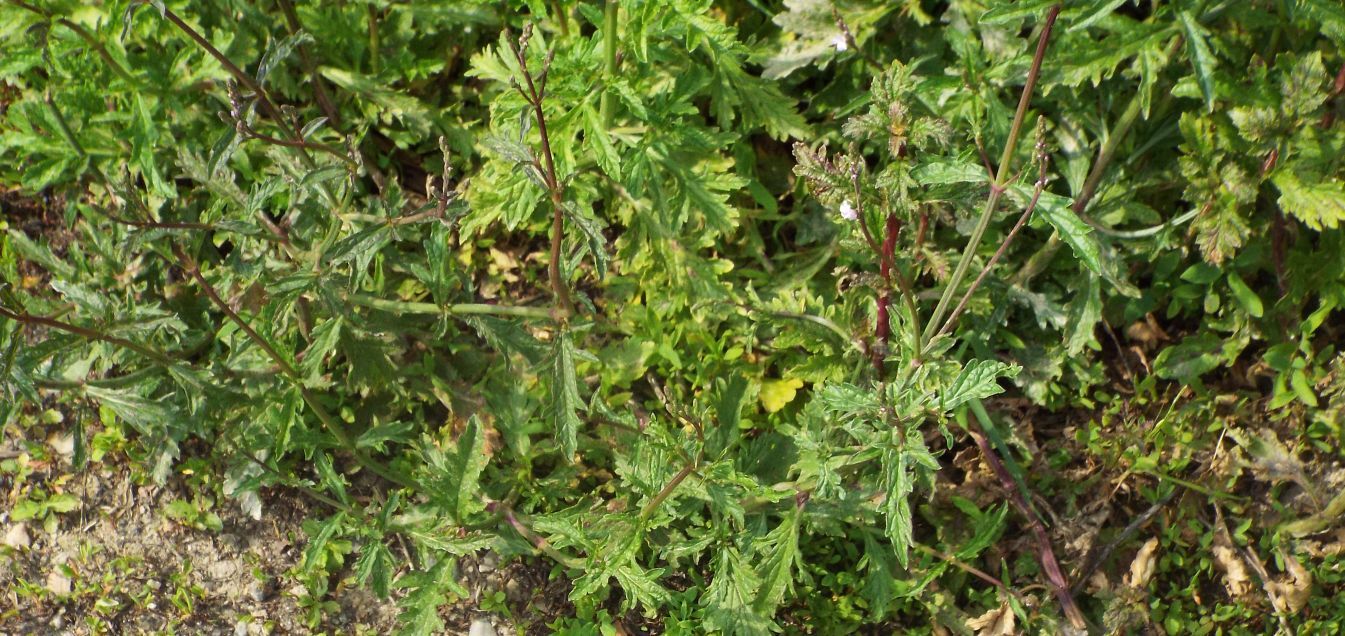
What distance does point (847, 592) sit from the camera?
3656mm

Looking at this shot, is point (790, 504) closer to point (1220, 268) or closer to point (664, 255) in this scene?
point (664, 255)

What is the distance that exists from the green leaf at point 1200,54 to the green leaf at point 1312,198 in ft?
1.15

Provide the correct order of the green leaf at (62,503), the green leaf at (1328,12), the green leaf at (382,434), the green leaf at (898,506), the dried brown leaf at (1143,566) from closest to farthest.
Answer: the green leaf at (898,506) < the green leaf at (1328,12) < the green leaf at (382,434) < the dried brown leaf at (1143,566) < the green leaf at (62,503)

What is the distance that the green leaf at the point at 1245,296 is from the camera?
3611 mm

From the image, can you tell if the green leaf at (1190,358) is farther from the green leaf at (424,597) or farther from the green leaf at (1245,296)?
the green leaf at (424,597)

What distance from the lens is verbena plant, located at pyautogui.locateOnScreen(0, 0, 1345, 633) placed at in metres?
3.17

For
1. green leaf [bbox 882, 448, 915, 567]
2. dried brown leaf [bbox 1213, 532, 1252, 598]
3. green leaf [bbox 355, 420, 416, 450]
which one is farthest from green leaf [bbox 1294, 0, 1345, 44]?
green leaf [bbox 355, 420, 416, 450]

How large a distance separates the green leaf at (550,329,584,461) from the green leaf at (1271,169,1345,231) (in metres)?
2.20

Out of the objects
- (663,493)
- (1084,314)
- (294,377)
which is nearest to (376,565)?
(294,377)

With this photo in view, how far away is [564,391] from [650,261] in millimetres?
777

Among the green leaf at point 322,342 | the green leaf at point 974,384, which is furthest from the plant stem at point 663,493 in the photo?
the green leaf at point 322,342

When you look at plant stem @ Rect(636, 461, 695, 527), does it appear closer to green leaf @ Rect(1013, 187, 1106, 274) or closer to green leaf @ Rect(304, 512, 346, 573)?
green leaf @ Rect(304, 512, 346, 573)

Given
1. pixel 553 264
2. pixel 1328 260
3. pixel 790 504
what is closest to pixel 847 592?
pixel 790 504

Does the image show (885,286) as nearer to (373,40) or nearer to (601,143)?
(601,143)
